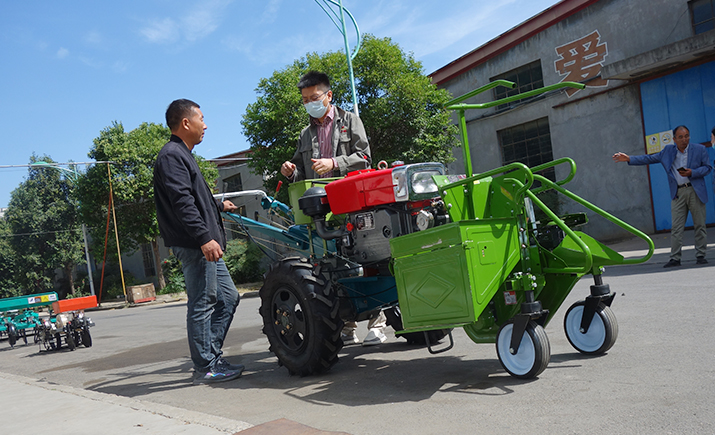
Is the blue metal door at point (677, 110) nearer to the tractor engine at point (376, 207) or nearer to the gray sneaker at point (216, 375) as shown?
the tractor engine at point (376, 207)

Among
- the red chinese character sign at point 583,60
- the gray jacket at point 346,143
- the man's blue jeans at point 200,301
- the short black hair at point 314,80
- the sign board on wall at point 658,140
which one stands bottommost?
the man's blue jeans at point 200,301

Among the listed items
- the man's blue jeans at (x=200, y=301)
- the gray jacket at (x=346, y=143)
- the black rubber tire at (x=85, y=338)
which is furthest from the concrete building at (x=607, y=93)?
the black rubber tire at (x=85, y=338)

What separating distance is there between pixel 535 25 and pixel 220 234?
17.4m

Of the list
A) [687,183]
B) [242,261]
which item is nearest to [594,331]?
[687,183]

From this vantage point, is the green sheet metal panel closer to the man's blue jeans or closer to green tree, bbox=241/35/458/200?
the man's blue jeans

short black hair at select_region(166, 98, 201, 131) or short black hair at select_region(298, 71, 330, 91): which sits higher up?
short black hair at select_region(298, 71, 330, 91)

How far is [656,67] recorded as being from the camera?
15508 mm

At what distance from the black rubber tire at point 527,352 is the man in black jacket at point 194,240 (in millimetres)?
2346

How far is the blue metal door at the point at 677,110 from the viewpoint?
15.1 metres

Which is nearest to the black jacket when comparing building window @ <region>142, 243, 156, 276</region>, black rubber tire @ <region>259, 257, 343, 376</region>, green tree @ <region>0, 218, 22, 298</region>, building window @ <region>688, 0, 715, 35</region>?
black rubber tire @ <region>259, 257, 343, 376</region>

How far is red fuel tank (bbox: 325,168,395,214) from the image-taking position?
4211mm

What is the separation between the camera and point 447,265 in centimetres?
356

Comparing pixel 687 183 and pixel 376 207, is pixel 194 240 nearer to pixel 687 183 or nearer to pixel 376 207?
pixel 376 207

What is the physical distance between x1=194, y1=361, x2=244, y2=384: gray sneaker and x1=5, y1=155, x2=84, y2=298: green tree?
1447 inches
